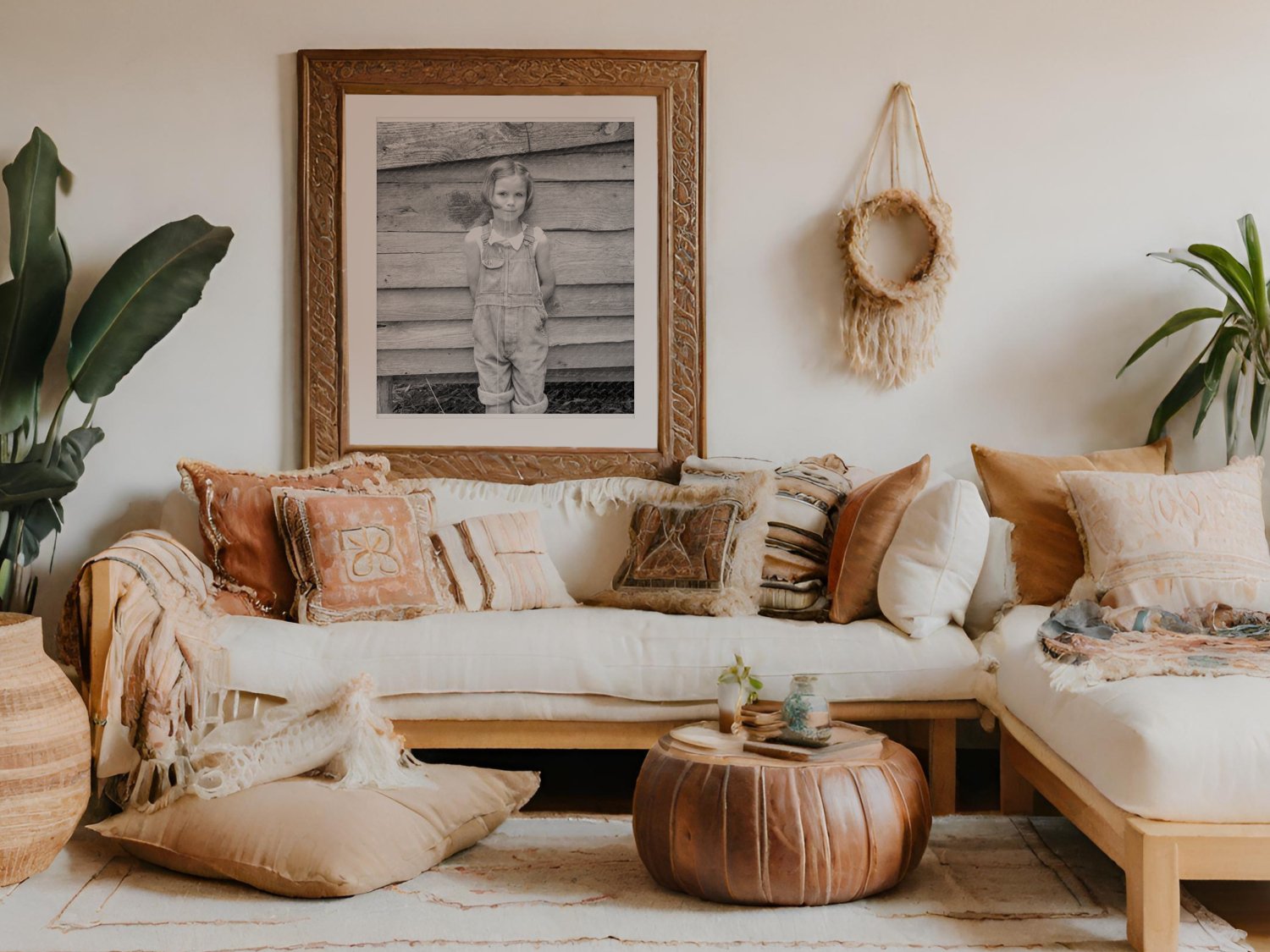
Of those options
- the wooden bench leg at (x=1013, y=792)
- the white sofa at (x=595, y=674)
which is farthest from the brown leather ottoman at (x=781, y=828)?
the wooden bench leg at (x=1013, y=792)

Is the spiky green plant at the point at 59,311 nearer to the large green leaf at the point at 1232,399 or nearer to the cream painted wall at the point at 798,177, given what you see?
the cream painted wall at the point at 798,177

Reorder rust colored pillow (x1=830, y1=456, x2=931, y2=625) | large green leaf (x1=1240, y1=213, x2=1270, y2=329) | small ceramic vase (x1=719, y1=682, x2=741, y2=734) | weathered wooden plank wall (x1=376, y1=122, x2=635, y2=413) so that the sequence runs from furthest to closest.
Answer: weathered wooden plank wall (x1=376, y1=122, x2=635, y2=413) < large green leaf (x1=1240, y1=213, x2=1270, y2=329) < rust colored pillow (x1=830, y1=456, x2=931, y2=625) < small ceramic vase (x1=719, y1=682, x2=741, y2=734)

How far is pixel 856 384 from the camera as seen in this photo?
12.2 feet

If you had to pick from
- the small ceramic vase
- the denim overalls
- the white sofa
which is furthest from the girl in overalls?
the small ceramic vase

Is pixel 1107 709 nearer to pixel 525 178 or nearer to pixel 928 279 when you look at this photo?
pixel 928 279

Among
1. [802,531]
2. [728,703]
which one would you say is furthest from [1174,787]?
[802,531]

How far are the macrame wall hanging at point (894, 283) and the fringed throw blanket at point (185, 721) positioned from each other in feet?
6.31

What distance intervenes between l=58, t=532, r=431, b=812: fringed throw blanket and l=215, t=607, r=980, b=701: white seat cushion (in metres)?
0.13

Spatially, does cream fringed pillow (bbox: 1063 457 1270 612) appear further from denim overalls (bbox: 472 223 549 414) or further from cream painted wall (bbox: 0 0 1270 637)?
denim overalls (bbox: 472 223 549 414)

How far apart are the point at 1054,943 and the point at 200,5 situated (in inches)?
141

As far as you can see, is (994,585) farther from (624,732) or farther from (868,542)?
(624,732)

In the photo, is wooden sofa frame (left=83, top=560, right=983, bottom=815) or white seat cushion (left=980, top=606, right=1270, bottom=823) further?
wooden sofa frame (left=83, top=560, right=983, bottom=815)

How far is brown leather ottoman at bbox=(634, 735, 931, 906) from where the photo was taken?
214cm

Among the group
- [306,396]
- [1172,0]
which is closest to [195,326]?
[306,396]
